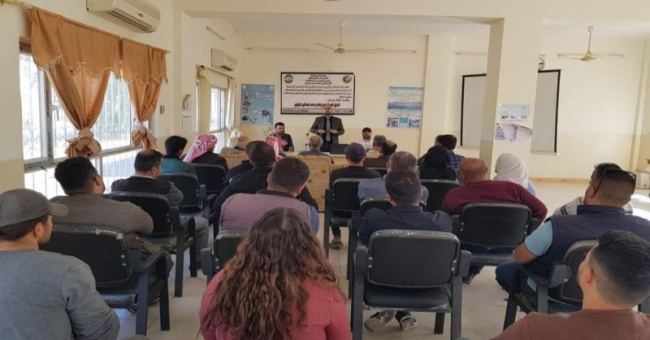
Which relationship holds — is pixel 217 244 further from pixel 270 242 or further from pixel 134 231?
pixel 270 242

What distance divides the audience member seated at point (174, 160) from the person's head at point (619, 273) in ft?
11.2

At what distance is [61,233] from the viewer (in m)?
2.07

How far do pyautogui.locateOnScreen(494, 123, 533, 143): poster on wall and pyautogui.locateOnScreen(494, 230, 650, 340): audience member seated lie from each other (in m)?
5.34

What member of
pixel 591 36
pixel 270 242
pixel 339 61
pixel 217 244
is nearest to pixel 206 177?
pixel 217 244

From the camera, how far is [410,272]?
2.19 m

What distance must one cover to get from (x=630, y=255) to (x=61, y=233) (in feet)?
7.31

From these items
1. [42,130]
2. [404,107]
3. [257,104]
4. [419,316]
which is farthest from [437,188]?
[257,104]

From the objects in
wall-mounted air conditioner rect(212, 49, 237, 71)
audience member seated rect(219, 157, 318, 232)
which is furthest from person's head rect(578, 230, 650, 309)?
wall-mounted air conditioner rect(212, 49, 237, 71)

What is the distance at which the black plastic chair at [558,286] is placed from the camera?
6.63 ft

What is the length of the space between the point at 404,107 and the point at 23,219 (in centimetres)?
930

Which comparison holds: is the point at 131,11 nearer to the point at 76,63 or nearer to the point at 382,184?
the point at 76,63

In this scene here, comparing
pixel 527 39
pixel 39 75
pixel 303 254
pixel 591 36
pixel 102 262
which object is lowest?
pixel 102 262

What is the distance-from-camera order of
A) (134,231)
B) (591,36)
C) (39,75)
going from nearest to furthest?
(134,231)
(39,75)
(591,36)

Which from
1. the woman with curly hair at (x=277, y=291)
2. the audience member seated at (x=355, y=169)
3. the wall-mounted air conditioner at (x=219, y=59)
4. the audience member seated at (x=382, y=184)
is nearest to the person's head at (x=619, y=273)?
the woman with curly hair at (x=277, y=291)
